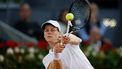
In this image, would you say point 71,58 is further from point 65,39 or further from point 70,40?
point 65,39

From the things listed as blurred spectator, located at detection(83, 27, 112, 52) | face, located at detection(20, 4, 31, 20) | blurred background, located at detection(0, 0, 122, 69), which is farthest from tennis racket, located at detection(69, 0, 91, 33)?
face, located at detection(20, 4, 31, 20)

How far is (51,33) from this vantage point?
8.93 meters

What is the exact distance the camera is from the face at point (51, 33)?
888 centimetres

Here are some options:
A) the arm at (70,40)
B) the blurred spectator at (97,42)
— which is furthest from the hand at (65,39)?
the blurred spectator at (97,42)

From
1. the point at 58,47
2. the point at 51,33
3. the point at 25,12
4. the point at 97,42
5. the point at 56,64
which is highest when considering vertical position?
the point at 51,33

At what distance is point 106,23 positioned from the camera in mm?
15906

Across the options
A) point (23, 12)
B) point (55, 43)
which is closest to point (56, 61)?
point (55, 43)

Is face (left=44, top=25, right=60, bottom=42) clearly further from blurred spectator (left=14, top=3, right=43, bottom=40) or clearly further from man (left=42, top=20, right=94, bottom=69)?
blurred spectator (left=14, top=3, right=43, bottom=40)

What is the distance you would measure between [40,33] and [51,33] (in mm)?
5914

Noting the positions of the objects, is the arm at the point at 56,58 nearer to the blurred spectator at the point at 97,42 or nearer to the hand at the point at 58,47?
the hand at the point at 58,47

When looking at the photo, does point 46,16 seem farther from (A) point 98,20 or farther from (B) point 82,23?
(B) point 82,23

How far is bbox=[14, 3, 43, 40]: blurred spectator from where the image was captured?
14.6 metres

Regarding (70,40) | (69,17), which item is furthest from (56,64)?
(69,17)

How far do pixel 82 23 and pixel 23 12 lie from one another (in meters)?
5.53
